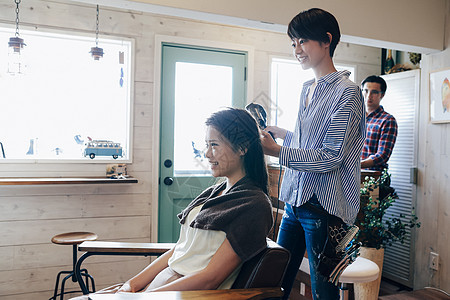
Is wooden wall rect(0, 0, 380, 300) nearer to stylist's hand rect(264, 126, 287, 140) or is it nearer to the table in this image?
stylist's hand rect(264, 126, 287, 140)

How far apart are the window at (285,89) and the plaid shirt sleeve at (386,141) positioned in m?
0.88

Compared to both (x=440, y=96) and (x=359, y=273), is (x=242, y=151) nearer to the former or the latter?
(x=359, y=273)

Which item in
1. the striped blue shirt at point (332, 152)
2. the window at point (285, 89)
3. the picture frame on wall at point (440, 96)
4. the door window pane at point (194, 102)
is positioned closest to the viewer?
the striped blue shirt at point (332, 152)

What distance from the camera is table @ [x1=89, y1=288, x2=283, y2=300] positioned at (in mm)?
1146

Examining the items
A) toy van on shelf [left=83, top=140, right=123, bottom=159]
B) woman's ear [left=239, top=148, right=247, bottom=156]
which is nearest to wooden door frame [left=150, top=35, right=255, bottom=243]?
toy van on shelf [left=83, top=140, right=123, bottom=159]

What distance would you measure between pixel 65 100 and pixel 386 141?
2.57 m

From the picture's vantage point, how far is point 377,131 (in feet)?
10.3

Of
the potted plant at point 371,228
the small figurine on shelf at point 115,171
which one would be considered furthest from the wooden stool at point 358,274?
the small figurine on shelf at point 115,171

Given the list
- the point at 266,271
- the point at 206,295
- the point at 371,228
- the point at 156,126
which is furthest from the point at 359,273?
the point at 156,126

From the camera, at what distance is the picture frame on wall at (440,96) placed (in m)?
2.72

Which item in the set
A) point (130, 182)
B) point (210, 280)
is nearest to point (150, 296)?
point (210, 280)

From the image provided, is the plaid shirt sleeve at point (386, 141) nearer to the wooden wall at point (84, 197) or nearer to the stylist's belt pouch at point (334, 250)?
the wooden wall at point (84, 197)

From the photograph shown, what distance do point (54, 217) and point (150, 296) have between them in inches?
80.3

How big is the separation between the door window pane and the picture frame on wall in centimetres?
159
